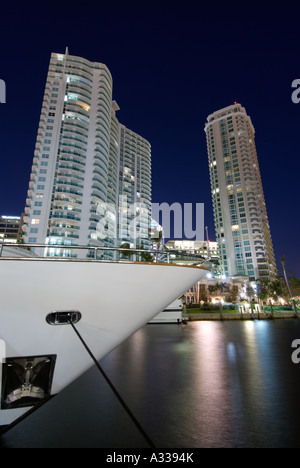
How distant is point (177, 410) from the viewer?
16.9 ft

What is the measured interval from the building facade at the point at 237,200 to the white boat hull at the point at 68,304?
77.9 meters

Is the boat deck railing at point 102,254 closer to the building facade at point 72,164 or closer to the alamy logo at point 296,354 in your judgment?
the alamy logo at point 296,354

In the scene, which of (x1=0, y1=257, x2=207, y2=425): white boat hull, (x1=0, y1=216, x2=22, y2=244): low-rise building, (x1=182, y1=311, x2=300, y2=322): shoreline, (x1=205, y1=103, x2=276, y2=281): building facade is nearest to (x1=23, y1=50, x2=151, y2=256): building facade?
(x1=182, y1=311, x2=300, y2=322): shoreline

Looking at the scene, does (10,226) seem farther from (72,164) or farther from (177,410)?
(177,410)

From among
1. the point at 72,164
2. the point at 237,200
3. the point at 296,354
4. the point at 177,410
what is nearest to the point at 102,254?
the point at 177,410

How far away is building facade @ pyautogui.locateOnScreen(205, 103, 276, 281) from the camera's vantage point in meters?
76.8

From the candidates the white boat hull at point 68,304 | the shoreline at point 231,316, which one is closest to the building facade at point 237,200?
the shoreline at point 231,316

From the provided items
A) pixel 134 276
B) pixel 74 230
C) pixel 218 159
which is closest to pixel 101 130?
pixel 74 230

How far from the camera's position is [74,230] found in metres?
49.8

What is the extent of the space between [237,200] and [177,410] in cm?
8789

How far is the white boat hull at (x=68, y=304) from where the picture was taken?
8.32 ft

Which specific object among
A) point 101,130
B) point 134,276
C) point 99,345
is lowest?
point 99,345

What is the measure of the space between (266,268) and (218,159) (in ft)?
153

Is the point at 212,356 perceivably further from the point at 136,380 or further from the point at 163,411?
the point at 163,411
